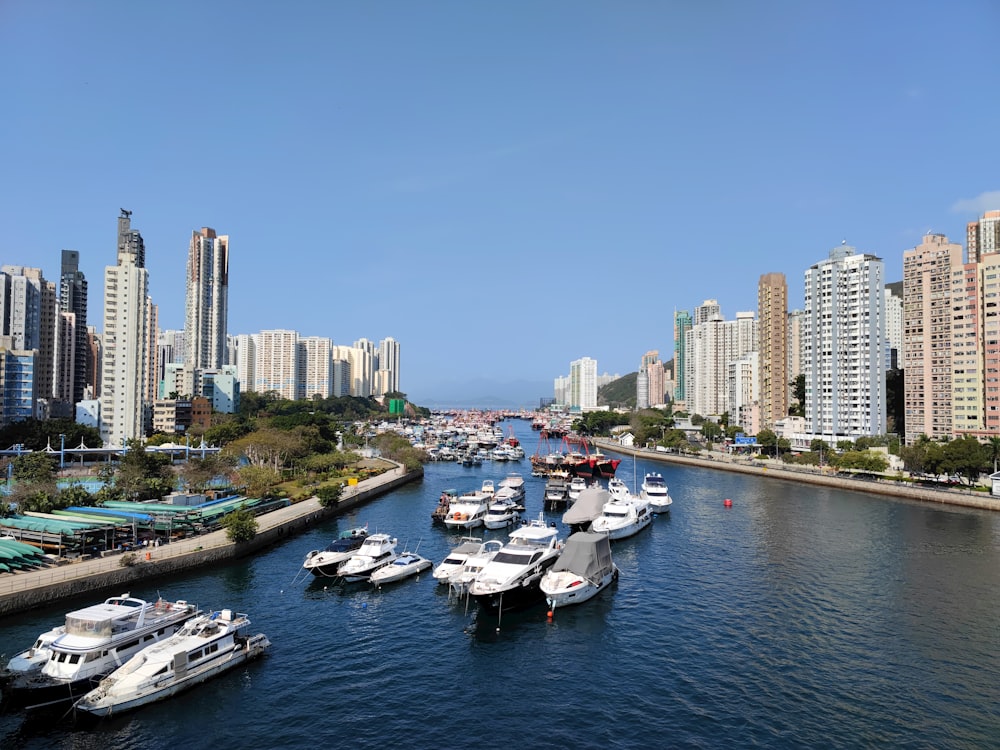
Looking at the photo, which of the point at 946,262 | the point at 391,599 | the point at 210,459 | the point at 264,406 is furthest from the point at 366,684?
the point at 264,406

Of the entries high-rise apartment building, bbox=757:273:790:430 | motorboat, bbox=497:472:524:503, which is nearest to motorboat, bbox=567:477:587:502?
motorboat, bbox=497:472:524:503

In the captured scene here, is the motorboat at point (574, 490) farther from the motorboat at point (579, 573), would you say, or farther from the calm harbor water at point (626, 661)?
the motorboat at point (579, 573)

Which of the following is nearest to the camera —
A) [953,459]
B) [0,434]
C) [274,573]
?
[274,573]

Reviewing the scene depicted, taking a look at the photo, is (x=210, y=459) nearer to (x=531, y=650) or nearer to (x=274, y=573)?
(x=274, y=573)

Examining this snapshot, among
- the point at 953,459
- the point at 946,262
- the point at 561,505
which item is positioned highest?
the point at 946,262

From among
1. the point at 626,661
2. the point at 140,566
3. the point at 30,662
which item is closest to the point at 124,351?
the point at 140,566

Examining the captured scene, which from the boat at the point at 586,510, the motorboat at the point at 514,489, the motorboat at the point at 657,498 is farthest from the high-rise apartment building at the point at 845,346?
the boat at the point at 586,510

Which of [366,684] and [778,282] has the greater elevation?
[778,282]

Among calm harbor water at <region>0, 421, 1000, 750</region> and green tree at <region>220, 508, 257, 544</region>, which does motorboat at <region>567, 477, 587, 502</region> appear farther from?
green tree at <region>220, 508, 257, 544</region>

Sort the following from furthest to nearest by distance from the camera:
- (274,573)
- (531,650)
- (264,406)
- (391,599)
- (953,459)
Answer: (264,406) → (953,459) → (274,573) → (391,599) → (531,650)
